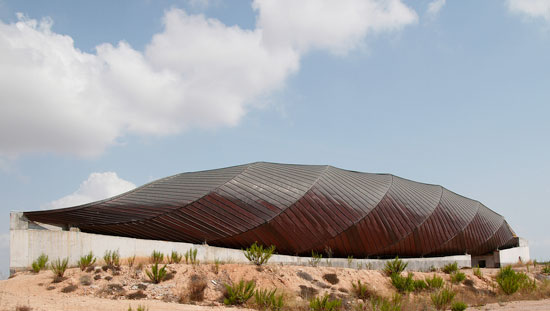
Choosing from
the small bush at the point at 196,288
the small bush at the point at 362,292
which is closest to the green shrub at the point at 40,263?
the small bush at the point at 196,288

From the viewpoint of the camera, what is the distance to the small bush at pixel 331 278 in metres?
18.0

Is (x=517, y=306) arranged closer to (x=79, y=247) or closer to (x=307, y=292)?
(x=307, y=292)

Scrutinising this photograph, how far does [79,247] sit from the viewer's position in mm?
18594

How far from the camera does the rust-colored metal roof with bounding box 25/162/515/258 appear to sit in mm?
21609

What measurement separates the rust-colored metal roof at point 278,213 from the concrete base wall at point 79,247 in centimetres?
133

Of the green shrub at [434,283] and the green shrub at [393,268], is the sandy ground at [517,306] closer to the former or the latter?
the green shrub at [434,283]

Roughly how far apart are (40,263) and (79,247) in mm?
2115

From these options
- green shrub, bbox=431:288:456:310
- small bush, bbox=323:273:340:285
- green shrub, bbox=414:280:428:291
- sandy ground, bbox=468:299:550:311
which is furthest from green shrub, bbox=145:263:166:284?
sandy ground, bbox=468:299:550:311

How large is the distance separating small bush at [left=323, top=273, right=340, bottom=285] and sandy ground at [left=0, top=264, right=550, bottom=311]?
55 millimetres

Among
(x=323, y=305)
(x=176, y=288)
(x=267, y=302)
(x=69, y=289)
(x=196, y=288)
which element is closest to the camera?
(x=323, y=305)

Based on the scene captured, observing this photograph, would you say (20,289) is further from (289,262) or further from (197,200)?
(289,262)

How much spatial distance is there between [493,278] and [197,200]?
1421cm

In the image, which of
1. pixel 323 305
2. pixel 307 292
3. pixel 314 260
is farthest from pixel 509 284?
→ pixel 323 305

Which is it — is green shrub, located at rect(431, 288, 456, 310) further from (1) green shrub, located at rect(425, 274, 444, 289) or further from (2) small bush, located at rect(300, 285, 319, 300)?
(2) small bush, located at rect(300, 285, 319, 300)
